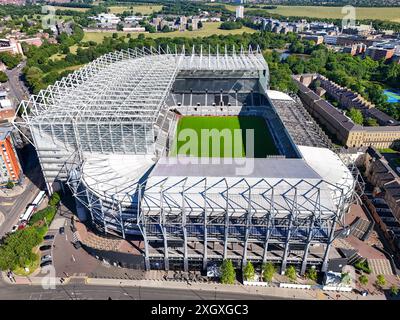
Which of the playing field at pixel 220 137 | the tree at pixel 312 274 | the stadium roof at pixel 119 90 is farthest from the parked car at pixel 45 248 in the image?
the tree at pixel 312 274

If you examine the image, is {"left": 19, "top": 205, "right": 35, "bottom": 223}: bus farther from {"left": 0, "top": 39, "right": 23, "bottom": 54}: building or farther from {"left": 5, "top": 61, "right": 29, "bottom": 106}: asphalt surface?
{"left": 0, "top": 39, "right": 23, "bottom": 54}: building

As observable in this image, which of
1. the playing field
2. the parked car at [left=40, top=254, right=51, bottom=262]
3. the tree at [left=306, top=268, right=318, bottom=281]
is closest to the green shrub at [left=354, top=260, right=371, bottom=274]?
the tree at [left=306, top=268, right=318, bottom=281]

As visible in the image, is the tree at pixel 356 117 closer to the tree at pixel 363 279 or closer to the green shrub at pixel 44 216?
the tree at pixel 363 279

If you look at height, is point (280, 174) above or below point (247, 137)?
above

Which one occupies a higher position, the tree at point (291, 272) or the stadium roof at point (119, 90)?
the stadium roof at point (119, 90)

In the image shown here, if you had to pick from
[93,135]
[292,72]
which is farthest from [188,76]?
[292,72]
